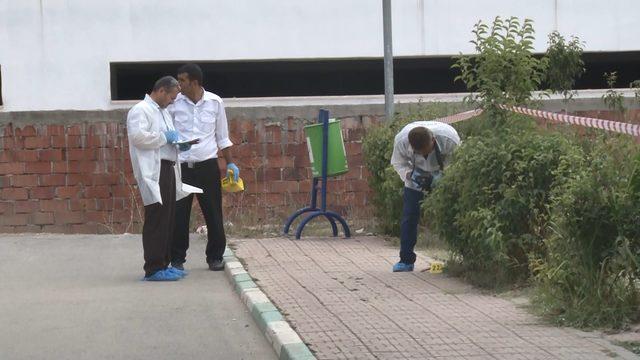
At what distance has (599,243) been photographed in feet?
23.9

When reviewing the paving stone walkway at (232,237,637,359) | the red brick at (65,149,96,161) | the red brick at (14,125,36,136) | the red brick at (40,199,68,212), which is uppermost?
the red brick at (14,125,36,136)

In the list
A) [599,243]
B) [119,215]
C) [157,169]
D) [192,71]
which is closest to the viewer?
[599,243]

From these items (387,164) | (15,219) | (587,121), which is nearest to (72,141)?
(15,219)

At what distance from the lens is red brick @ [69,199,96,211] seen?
49.7 ft

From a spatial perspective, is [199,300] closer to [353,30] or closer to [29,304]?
[29,304]

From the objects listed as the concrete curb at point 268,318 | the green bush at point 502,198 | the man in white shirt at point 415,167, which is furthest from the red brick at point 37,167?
the green bush at point 502,198

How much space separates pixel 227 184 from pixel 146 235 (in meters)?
1.45

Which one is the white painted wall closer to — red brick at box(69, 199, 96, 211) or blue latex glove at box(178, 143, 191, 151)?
red brick at box(69, 199, 96, 211)

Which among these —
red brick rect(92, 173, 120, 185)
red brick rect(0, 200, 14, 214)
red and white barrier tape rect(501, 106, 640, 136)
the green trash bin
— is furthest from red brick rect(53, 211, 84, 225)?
red and white barrier tape rect(501, 106, 640, 136)

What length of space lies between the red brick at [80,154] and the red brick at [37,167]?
293 mm

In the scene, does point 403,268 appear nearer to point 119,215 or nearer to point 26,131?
point 119,215

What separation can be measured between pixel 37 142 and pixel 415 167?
21.7ft

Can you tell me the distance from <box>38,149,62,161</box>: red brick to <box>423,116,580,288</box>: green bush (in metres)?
7.08

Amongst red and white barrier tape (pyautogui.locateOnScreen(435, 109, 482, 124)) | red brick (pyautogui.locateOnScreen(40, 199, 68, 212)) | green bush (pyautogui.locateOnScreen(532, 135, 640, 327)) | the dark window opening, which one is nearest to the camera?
green bush (pyautogui.locateOnScreen(532, 135, 640, 327))
